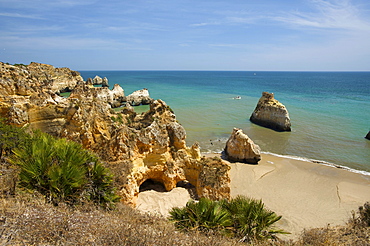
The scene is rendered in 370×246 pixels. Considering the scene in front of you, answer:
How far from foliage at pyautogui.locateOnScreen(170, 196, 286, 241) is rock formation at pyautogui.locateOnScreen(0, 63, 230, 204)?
12.8 feet

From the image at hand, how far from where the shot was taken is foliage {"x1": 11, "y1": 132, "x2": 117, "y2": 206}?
19.5 feet

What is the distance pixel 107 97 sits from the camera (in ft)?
146

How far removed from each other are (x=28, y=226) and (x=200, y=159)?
29.3 feet

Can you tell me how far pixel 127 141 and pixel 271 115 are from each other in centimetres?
2546

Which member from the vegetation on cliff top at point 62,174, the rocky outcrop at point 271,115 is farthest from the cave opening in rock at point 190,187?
the rocky outcrop at point 271,115

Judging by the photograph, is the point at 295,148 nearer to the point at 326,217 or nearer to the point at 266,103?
the point at 266,103

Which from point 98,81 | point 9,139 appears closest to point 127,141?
point 9,139

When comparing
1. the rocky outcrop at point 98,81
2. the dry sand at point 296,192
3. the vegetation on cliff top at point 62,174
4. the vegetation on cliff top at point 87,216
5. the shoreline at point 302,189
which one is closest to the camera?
the vegetation on cliff top at point 87,216

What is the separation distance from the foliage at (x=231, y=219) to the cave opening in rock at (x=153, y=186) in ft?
18.1

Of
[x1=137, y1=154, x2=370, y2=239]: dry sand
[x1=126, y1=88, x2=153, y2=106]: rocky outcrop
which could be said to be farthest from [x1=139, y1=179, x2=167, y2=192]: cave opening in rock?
[x1=126, y1=88, x2=153, y2=106]: rocky outcrop

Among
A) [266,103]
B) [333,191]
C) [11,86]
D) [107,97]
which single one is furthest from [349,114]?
[11,86]

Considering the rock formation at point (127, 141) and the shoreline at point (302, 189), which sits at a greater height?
the rock formation at point (127, 141)

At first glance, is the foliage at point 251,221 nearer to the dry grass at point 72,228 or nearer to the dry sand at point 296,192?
the dry grass at point 72,228

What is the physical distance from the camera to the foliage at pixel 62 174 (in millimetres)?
5941
